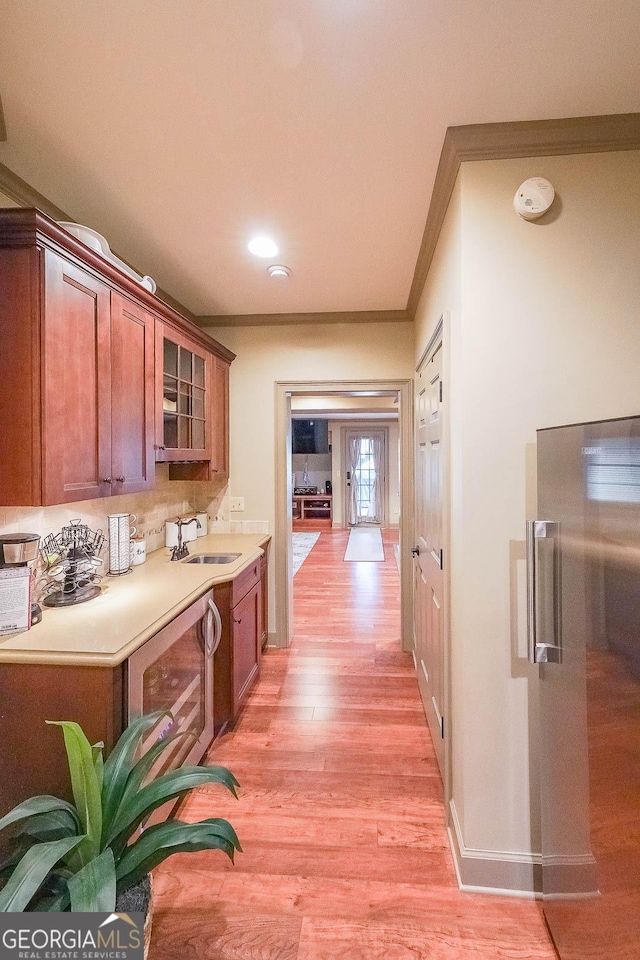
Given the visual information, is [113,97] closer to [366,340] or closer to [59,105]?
[59,105]

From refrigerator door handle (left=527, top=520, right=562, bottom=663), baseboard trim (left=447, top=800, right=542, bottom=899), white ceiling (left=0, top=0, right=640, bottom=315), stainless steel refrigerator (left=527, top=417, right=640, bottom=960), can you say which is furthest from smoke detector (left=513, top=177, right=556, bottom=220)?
baseboard trim (left=447, top=800, right=542, bottom=899)

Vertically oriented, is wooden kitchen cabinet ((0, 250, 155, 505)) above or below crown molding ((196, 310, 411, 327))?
below

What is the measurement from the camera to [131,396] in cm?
201

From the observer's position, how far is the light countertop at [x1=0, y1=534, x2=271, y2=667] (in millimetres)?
1346

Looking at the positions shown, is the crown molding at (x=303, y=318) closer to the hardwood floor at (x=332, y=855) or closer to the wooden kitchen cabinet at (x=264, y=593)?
the wooden kitchen cabinet at (x=264, y=593)

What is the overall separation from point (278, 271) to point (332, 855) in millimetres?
2807

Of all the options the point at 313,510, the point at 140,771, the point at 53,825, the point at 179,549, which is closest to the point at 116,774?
the point at 140,771

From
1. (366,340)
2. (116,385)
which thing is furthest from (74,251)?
(366,340)

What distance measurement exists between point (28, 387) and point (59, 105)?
0.90 meters

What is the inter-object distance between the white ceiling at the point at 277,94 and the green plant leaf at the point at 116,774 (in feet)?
6.36

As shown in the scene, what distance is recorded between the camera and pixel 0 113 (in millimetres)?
1358

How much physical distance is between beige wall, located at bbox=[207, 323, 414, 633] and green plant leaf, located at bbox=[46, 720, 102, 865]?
89.9 inches

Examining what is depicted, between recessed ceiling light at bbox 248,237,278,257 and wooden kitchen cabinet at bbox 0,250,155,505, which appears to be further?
recessed ceiling light at bbox 248,237,278,257

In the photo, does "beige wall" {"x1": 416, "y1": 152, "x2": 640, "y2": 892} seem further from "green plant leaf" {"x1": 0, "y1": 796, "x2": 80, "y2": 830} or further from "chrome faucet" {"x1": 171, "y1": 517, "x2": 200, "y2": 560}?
"chrome faucet" {"x1": 171, "y1": 517, "x2": 200, "y2": 560}
